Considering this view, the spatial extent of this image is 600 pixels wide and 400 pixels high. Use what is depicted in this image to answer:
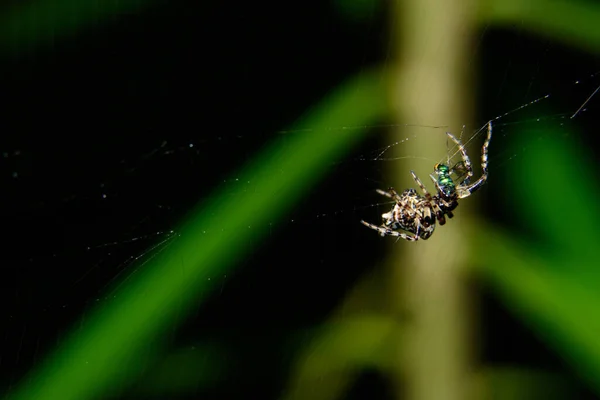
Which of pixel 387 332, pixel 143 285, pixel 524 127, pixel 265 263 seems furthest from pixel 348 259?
pixel 143 285

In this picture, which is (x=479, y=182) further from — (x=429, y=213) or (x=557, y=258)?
(x=557, y=258)

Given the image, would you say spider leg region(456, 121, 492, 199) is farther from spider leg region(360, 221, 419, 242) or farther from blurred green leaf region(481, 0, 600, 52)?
blurred green leaf region(481, 0, 600, 52)

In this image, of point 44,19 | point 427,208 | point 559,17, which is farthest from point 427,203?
point 44,19

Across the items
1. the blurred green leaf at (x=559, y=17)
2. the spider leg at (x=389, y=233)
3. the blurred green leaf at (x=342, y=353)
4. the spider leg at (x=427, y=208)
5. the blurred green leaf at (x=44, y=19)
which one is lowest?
the blurred green leaf at (x=342, y=353)

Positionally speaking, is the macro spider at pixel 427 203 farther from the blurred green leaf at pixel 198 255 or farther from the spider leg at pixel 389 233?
the blurred green leaf at pixel 198 255

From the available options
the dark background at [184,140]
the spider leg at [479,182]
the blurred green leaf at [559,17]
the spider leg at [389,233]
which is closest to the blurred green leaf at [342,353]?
the dark background at [184,140]
